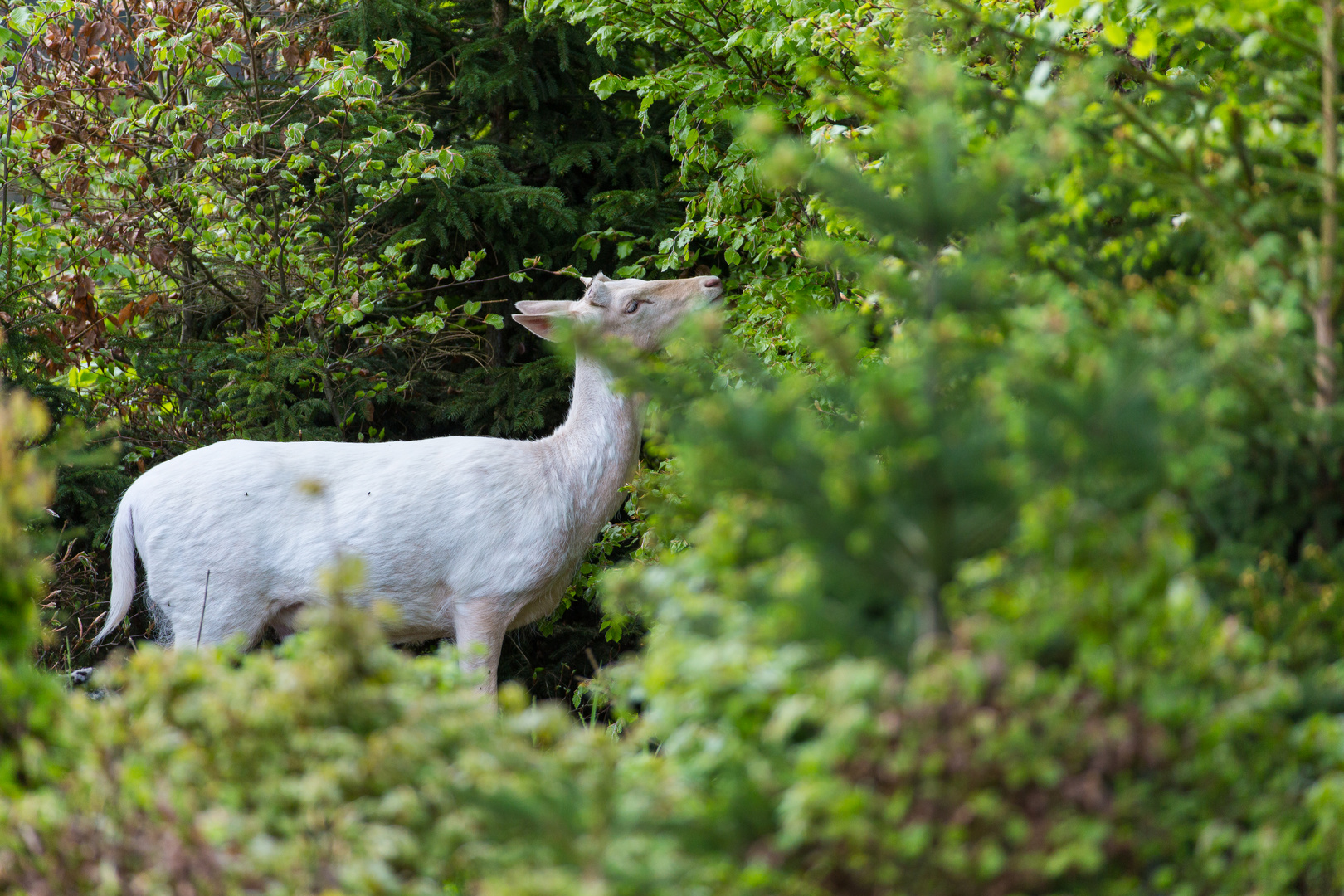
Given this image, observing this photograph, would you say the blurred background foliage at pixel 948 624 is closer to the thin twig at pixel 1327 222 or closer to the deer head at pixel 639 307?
the thin twig at pixel 1327 222

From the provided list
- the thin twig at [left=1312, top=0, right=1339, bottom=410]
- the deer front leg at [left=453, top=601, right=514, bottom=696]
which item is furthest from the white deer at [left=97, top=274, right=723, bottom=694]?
the thin twig at [left=1312, top=0, right=1339, bottom=410]

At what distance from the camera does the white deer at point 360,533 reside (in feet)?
15.9

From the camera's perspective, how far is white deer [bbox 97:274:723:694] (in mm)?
4832

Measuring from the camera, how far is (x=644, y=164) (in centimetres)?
748

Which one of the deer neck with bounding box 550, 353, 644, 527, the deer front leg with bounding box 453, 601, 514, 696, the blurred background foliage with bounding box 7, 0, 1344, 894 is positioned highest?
the blurred background foliage with bounding box 7, 0, 1344, 894

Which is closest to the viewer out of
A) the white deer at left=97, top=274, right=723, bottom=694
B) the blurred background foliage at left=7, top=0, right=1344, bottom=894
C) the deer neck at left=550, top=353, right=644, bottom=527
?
the blurred background foliage at left=7, top=0, right=1344, bottom=894

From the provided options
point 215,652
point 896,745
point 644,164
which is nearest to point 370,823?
point 215,652

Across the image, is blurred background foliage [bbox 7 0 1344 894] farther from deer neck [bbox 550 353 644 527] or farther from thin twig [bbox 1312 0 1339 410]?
deer neck [bbox 550 353 644 527]

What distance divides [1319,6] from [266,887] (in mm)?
2650

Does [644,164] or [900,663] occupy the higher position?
[900,663]

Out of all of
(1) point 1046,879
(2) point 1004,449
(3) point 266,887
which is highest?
(2) point 1004,449

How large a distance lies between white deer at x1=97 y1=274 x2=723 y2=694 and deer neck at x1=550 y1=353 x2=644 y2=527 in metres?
0.02

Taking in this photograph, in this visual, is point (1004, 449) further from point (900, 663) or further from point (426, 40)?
point (426, 40)

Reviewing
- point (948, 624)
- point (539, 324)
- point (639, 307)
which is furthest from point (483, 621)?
point (948, 624)
